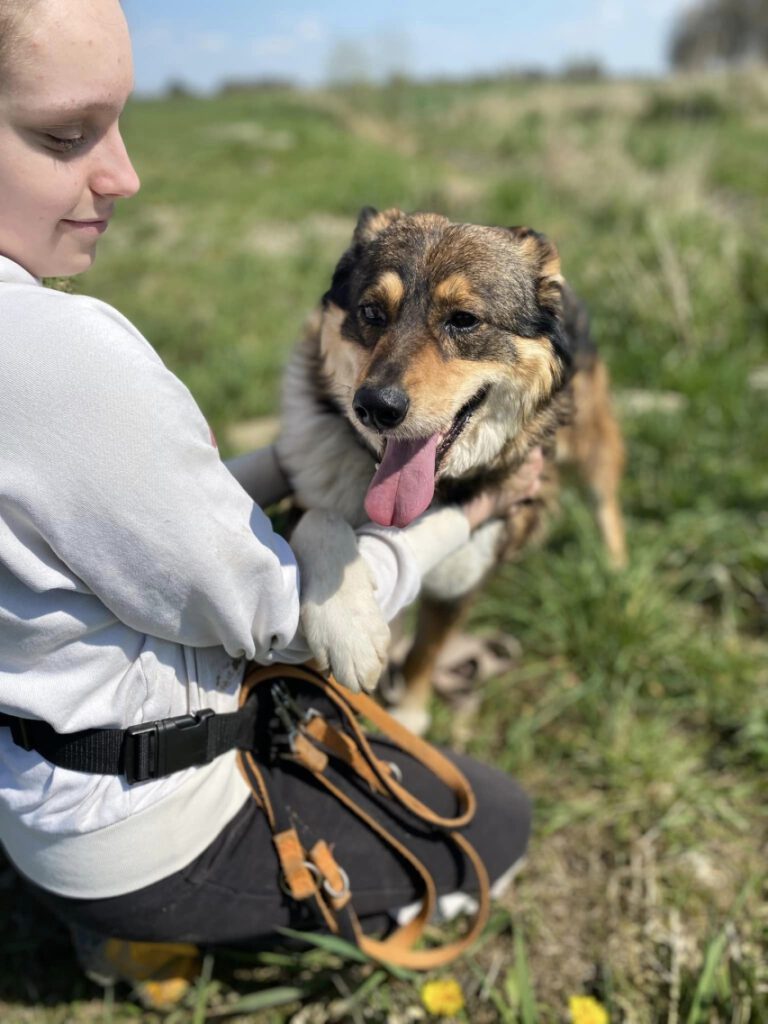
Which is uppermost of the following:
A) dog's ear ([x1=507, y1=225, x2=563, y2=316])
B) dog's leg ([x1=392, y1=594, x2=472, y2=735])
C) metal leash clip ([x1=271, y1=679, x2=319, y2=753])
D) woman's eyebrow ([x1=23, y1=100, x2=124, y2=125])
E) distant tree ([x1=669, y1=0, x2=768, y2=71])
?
distant tree ([x1=669, y1=0, x2=768, y2=71])

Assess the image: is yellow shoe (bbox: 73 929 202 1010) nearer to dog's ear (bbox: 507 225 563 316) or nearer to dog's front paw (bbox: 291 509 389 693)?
dog's front paw (bbox: 291 509 389 693)

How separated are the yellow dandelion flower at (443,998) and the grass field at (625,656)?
1.7 inches

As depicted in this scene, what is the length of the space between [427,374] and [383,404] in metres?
0.16

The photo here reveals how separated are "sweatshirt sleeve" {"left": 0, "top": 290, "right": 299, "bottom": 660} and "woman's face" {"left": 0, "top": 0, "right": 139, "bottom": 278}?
0.21 metres

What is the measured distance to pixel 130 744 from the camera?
1.40 metres

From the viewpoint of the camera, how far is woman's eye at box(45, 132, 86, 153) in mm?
1184

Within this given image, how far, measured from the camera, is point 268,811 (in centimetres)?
168

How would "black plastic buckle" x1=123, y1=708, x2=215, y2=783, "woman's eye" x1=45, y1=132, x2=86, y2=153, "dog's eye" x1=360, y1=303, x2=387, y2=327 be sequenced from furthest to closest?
"dog's eye" x1=360, y1=303, x2=387, y2=327
"black plastic buckle" x1=123, y1=708, x2=215, y2=783
"woman's eye" x1=45, y1=132, x2=86, y2=153

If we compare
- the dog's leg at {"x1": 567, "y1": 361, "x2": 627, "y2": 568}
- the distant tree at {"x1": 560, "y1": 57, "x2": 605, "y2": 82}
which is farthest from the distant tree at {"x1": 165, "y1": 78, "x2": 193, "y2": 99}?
the dog's leg at {"x1": 567, "y1": 361, "x2": 627, "y2": 568}

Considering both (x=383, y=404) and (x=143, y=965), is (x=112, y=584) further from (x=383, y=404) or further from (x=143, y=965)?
(x=143, y=965)

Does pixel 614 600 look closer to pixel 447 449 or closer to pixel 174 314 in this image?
pixel 447 449

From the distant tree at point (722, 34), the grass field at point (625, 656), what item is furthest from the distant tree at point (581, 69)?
the grass field at point (625, 656)

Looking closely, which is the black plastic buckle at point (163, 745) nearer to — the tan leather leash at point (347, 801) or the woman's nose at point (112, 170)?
the tan leather leash at point (347, 801)

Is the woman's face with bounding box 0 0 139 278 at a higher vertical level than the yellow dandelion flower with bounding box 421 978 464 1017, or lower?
higher
